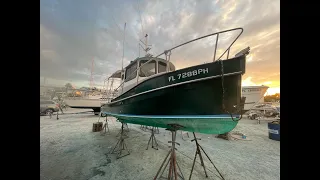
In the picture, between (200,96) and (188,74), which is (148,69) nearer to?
(188,74)

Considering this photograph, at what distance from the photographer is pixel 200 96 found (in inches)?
92.6

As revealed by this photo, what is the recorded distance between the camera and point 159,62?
438 cm

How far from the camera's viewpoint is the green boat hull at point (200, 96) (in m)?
2.23

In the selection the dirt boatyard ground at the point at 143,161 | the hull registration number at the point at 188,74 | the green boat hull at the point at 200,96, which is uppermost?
the hull registration number at the point at 188,74

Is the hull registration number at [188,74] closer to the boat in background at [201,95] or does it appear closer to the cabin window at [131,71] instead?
the boat in background at [201,95]

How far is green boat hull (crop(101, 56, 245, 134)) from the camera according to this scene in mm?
2232

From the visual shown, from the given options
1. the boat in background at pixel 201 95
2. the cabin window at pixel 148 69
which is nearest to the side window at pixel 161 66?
the cabin window at pixel 148 69

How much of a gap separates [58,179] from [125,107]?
237 centimetres

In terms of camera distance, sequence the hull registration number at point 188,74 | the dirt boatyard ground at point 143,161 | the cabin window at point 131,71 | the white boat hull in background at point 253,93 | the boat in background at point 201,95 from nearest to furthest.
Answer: the boat in background at point 201,95 → the hull registration number at point 188,74 → the dirt boatyard ground at point 143,161 → the cabin window at point 131,71 → the white boat hull in background at point 253,93

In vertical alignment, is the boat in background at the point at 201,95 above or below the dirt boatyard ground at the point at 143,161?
above

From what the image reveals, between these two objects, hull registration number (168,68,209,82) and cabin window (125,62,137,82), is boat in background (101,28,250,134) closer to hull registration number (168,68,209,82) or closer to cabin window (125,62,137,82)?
hull registration number (168,68,209,82)

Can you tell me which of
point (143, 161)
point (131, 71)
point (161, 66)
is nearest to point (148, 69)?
point (161, 66)
